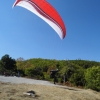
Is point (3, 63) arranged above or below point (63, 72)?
above

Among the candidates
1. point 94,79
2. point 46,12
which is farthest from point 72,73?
point 46,12

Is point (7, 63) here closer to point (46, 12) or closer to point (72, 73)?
point (72, 73)

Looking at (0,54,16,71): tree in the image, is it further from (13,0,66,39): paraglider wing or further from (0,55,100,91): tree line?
(13,0,66,39): paraglider wing

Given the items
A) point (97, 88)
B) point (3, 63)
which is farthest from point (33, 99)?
point (3, 63)

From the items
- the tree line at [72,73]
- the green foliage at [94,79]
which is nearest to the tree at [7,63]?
the tree line at [72,73]

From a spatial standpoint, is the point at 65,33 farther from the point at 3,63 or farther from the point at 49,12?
the point at 3,63

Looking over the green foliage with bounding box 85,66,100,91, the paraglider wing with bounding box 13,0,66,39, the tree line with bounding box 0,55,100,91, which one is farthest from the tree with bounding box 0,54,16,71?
the paraglider wing with bounding box 13,0,66,39

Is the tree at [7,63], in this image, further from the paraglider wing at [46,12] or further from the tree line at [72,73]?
the paraglider wing at [46,12]
